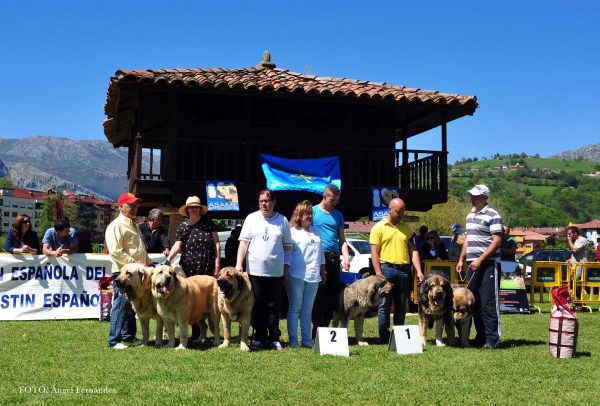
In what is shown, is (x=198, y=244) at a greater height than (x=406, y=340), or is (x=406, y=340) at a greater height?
(x=198, y=244)

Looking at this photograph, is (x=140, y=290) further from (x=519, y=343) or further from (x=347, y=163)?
(x=347, y=163)

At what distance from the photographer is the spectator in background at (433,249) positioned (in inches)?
655

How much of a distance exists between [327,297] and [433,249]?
792 centimetres

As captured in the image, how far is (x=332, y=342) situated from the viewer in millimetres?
7953

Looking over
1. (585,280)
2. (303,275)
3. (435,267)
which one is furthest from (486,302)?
(585,280)

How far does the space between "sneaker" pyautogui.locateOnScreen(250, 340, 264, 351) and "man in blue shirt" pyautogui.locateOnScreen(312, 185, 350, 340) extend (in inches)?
46.1

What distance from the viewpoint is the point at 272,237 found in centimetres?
841

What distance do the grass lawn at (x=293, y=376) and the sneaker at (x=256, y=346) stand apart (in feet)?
0.96

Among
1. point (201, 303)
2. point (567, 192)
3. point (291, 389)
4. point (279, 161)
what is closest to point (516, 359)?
point (291, 389)

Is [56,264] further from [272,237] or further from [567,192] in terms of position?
[567,192]

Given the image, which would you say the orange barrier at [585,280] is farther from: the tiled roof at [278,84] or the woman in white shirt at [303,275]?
the woman in white shirt at [303,275]

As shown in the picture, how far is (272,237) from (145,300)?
164 centimetres

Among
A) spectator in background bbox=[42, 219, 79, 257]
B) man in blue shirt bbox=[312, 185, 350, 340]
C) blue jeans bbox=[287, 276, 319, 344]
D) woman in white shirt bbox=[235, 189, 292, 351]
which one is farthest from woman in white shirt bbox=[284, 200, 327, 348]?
spectator in background bbox=[42, 219, 79, 257]

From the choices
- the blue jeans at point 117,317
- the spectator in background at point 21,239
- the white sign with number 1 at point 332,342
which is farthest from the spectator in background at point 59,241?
the white sign with number 1 at point 332,342
